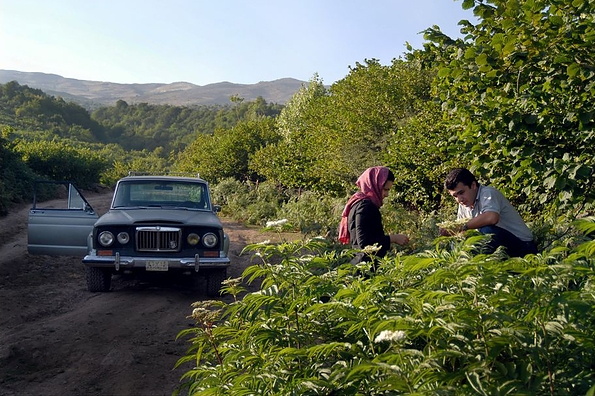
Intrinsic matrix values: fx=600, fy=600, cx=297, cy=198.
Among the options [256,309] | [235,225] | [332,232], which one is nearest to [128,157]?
[235,225]

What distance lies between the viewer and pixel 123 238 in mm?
8312

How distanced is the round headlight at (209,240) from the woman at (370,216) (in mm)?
3875

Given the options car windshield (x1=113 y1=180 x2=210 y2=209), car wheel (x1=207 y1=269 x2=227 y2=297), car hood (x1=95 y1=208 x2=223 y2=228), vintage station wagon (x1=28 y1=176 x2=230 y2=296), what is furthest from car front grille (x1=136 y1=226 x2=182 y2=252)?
car windshield (x1=113 y1=180 x2=210 y2=209)

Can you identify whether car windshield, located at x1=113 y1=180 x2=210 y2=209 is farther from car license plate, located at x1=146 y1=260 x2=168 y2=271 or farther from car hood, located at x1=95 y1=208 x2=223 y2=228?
car license plate, located at x1=146 y1=260 x2=168 y2=271

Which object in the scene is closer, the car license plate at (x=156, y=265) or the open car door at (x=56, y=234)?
the car license plate at (x=156, y=265)

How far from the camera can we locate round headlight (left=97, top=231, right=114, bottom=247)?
826cm

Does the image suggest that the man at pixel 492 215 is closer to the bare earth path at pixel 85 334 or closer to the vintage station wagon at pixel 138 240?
the bare earth path at pixel 85 334

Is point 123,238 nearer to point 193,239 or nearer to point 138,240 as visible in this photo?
point 138,240

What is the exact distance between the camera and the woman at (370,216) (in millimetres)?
4641

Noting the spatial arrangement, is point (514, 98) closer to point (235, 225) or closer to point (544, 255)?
point (544, 255)

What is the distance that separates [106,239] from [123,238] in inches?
9.0

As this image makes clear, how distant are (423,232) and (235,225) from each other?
12441mm

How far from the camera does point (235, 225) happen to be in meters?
21.9

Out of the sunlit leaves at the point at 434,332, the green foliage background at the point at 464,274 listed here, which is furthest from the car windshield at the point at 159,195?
the sunlit leaves at the point at 434,332
